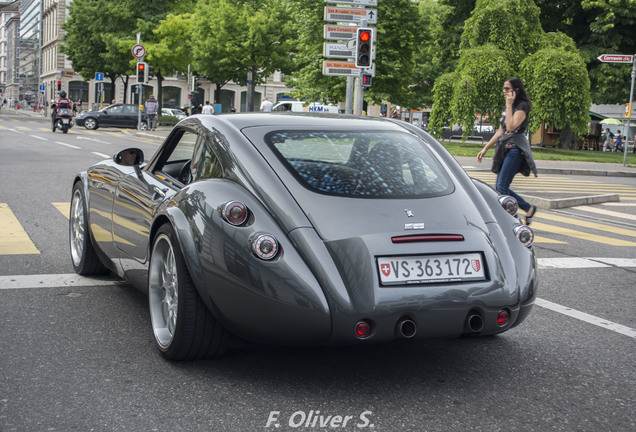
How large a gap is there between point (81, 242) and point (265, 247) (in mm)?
2864

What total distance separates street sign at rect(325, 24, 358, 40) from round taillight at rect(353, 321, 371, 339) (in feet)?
52.9

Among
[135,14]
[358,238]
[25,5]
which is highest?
[25,5]

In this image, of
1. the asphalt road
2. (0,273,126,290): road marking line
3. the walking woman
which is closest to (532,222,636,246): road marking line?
the walking woman

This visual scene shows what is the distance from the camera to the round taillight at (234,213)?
3447 millimetres

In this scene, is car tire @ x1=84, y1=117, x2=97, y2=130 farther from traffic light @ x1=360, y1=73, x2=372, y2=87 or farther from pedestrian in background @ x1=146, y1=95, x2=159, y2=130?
traffic light @ x1=360, y1=73, x2=372, y2=87

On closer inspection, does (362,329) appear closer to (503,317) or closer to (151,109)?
(503,317)

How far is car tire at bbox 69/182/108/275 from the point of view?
5.57m

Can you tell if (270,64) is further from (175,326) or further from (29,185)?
(175,326)

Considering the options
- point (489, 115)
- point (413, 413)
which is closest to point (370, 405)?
point (413, 413)

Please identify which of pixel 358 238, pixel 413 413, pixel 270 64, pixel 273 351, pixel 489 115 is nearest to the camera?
pixel 413 413

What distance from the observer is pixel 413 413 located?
10.5ft

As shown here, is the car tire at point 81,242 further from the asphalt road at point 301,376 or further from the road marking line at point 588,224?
the road marking line at point 588,224

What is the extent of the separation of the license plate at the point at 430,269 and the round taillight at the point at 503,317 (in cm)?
17

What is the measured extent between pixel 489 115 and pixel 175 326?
97.8 feet
